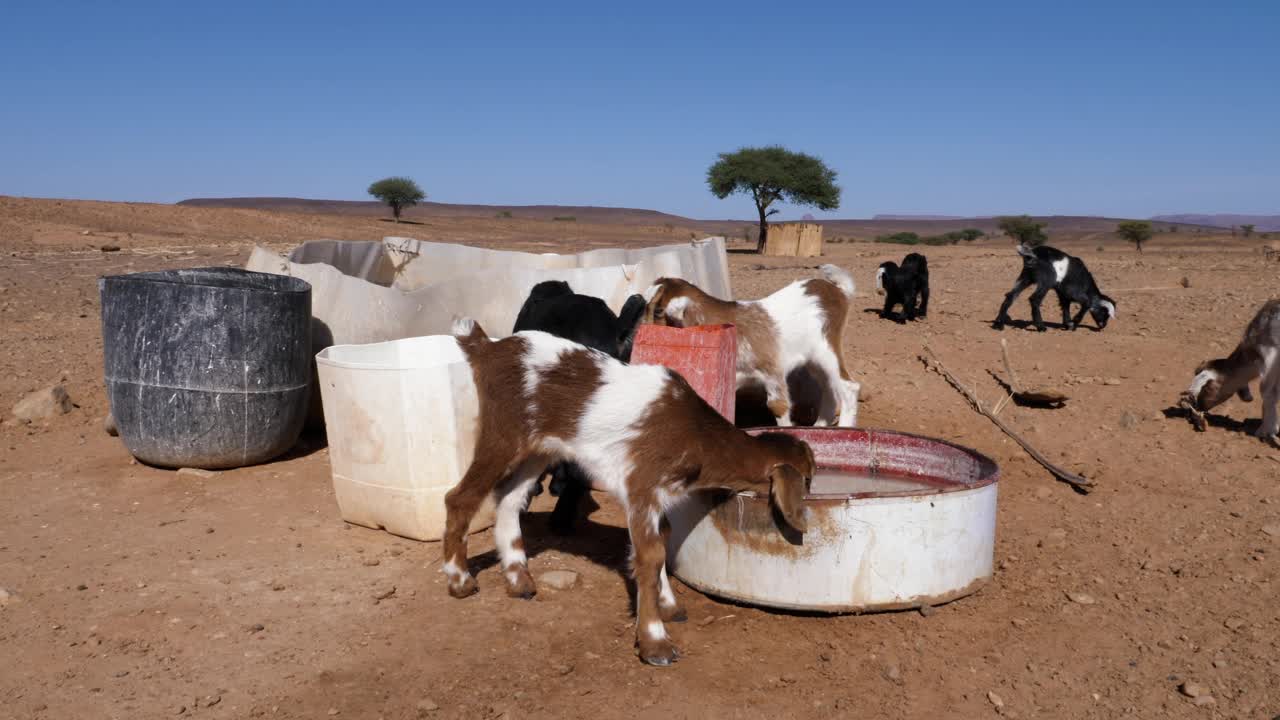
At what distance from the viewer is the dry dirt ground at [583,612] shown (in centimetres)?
371

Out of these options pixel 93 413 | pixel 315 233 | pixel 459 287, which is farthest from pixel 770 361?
pixel 315 233

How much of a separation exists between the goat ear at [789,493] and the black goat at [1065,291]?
9.62 m

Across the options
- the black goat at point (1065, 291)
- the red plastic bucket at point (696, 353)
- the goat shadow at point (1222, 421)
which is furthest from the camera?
the black goat at point (1065, 291)

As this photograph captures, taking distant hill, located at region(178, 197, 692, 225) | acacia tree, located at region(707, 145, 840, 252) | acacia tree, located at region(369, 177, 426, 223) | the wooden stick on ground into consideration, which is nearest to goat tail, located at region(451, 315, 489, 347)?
the wooden stick on ground

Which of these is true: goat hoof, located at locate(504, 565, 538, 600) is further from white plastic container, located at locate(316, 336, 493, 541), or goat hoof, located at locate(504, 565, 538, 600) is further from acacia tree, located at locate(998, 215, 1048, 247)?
acacia tree, located at locate(998, 215, 1048, 247)

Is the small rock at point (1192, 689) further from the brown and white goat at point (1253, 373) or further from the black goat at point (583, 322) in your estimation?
the brown and white goat at point (1253, 373)

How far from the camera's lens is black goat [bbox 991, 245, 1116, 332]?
516 inches

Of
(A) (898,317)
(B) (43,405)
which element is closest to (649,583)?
(B) (43,405)

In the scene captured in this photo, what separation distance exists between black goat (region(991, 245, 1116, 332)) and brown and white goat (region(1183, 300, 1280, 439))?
15.5 feet

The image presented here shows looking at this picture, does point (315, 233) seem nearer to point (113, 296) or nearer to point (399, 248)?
point (399, 248)

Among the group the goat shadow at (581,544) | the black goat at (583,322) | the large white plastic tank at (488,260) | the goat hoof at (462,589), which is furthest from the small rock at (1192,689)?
the large white plastic tank at (488,260)

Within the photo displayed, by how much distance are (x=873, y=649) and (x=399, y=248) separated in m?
6.38

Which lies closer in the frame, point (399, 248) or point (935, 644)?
point (935, 644)

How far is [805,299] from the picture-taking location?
7.22m
